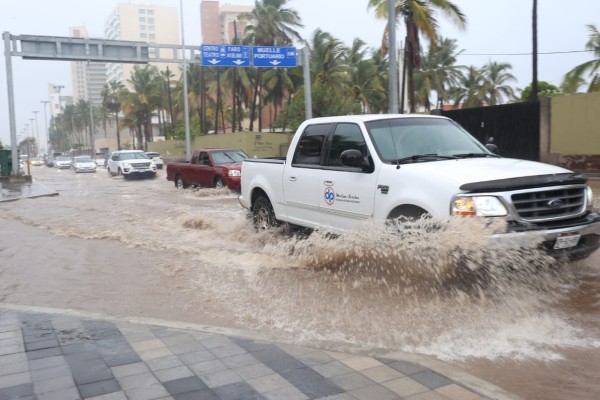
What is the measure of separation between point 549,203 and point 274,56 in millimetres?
24970

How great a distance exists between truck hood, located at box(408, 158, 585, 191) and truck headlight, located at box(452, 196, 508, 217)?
92mm

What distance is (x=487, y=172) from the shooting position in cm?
521

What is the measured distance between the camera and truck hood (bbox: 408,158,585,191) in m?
4.94

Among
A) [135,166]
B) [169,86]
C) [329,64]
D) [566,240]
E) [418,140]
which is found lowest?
[135,166]

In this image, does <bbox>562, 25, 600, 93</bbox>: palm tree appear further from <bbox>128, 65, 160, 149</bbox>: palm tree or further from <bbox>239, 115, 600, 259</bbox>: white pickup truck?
<bbox>128, 65, 160, 149</bbox>: palm tree

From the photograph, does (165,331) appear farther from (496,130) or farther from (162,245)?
(496,130)

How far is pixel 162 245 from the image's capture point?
937 cm

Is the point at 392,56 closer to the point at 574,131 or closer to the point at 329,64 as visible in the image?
the point at 574,131

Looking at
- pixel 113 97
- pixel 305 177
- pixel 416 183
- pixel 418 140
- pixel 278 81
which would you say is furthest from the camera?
pixel 113 97

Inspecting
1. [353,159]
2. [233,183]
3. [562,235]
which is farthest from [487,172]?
[233,183]

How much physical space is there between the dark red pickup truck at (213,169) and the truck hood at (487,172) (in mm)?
12497

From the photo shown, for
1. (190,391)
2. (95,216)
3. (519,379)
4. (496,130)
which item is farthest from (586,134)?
(190,391)

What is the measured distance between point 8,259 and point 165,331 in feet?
17.2

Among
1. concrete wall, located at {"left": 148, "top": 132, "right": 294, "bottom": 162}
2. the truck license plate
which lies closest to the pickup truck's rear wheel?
concrete wall, located at {"left": 148, "top": 132, "right": 294, "bottom": 162}
